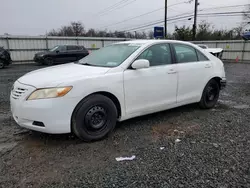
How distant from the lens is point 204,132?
3754 millimetres

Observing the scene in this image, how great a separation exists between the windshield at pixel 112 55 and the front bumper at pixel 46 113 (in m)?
1.05

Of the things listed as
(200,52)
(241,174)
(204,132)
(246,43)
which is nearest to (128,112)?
(204,132)

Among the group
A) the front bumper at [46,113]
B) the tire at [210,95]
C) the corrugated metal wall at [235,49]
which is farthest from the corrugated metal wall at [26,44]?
the tire at [210,95]

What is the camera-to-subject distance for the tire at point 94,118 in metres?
3.15

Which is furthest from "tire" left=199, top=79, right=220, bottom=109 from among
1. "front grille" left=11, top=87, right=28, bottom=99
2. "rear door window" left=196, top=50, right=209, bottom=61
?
"front grille" left=11, top=87, right=28, bottom=99

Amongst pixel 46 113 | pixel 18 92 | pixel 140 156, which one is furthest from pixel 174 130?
pixel 18 92

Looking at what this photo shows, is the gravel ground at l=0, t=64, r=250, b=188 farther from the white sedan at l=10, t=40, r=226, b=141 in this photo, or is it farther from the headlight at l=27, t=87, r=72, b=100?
the headlight at l=27, t=87, r=72, b=100

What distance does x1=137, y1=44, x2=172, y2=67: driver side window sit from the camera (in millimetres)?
3957

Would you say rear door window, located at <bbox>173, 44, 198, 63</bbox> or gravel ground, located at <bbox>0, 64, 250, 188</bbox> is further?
rear door window, located at <bbox>173, 44, 198, 63</bbox>

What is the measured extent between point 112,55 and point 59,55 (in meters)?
14.5

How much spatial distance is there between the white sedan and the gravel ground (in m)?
0.32

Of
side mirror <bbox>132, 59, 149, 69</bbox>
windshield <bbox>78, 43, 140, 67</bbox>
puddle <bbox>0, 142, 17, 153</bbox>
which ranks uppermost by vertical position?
windshield <bbox>78, 43, 140, 67</bbox>

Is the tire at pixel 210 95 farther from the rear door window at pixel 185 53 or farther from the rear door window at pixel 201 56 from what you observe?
the rear door window at pixel 185 53

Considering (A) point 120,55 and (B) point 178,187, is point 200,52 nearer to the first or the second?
(A) point 120,55
